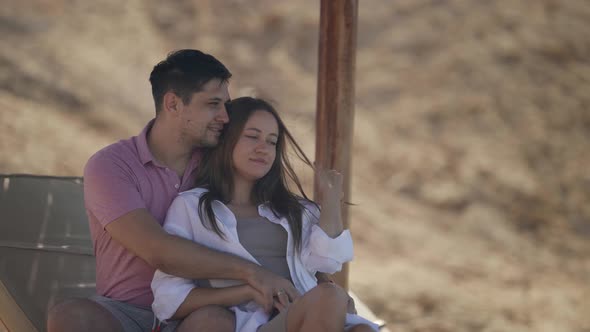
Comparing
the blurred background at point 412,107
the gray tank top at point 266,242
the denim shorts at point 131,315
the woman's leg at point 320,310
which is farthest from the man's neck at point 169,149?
the blurred background at point 412,107

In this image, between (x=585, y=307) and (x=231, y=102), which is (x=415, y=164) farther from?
(x=231, y=102)

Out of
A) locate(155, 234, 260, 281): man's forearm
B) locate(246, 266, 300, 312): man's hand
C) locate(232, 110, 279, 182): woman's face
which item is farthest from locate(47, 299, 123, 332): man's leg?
locate(232, 110, 279, 182): woman's face

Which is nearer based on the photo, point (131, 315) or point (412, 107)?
point (131, 315)

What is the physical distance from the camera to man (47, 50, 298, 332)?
2314 millimetres

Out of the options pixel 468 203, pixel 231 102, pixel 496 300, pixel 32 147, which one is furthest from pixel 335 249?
pixel 468 203

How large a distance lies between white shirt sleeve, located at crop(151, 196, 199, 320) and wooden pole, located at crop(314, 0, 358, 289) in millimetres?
1124

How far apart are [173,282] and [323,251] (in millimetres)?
430

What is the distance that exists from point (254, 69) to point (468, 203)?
264 cm

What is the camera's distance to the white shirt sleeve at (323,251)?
8.03ft

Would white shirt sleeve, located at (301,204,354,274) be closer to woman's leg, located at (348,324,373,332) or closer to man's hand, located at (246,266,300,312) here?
man's hand, located at (246,266,300,312)

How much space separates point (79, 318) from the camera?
2367 millimetres

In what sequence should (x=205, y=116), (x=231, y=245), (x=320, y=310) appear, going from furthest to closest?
(x=205, y=116), (x=231, y=245), (x=320, y=310)

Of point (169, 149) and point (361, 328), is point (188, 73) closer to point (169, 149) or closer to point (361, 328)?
point (169, 149)

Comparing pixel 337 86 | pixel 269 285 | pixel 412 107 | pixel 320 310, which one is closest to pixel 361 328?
pixel 320 310
